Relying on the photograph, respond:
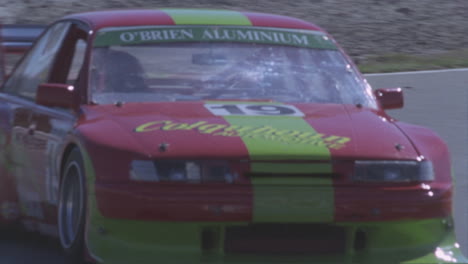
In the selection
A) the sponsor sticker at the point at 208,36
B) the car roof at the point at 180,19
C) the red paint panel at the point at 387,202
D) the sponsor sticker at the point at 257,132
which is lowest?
the red paint panel at the point at 387,202

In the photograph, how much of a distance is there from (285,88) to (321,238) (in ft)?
4.11

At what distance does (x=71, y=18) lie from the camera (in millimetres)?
6855

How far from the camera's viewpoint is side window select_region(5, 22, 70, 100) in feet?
22.6

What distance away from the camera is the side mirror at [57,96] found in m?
5.94

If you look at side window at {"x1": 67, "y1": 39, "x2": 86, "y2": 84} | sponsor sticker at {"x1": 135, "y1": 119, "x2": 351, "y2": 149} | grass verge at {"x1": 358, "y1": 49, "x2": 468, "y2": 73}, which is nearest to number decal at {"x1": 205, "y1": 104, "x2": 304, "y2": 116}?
sponsor sticker at {"x1": 135, "y1": 119, "x2": 351, "y2": 149}

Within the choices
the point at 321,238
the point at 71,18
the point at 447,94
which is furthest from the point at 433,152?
the point at 447,94

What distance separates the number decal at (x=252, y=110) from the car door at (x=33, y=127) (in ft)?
2.34

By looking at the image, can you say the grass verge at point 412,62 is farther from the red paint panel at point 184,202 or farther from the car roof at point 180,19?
the red paint panel at point 184,202

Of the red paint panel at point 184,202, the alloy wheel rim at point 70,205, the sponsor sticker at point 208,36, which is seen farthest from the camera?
the sponsor sticker at point 208,36

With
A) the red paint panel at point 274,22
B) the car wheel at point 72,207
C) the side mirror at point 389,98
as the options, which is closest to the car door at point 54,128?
the car wheel at point 72,207

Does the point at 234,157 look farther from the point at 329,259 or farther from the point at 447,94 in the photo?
the point at 447,94

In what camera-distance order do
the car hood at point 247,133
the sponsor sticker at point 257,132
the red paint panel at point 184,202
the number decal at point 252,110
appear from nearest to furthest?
the red paint panel at point 184,202
the car hood at point 247,133
the sponsor sticker at point 257,132
the number decal at point 252,110

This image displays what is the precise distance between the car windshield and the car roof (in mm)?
73

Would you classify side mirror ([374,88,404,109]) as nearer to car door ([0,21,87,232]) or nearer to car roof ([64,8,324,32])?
car roof ([64,8,324,32])
